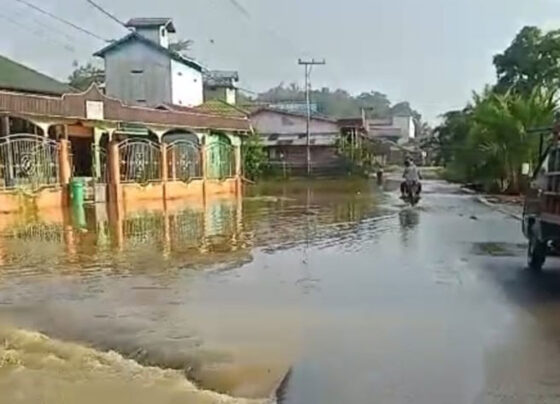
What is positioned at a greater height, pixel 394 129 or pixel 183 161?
pixel 394 129

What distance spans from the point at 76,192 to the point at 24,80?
26.6 feet

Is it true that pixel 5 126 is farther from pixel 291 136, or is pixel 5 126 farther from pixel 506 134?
pixel 291 136

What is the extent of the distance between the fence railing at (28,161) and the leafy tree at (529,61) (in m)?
28.1

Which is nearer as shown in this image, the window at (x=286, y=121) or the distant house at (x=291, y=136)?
the distant house at (x=291, y=136)

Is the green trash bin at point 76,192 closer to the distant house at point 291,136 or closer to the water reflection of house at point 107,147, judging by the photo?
the water reflection of house at point 107,147

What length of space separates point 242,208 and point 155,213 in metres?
3.70

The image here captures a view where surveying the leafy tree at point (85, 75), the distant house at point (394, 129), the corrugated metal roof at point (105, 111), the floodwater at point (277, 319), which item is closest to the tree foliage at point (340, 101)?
the distant house at point (394, 129)

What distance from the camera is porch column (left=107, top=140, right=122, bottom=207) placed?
2928cm

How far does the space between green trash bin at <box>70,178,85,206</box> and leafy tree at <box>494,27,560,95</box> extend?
1074 inches

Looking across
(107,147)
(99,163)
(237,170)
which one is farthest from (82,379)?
(237,170)

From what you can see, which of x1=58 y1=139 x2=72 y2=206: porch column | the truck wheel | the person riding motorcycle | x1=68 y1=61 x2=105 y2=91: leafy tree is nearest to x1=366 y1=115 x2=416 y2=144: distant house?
x1=68 y1=61 x2=105 y2=91: leafy tree

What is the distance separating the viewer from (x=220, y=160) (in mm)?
40406

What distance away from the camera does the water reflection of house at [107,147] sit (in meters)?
25.7

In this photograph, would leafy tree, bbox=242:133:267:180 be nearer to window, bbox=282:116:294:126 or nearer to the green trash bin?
window, bbox=282:116:294:126
